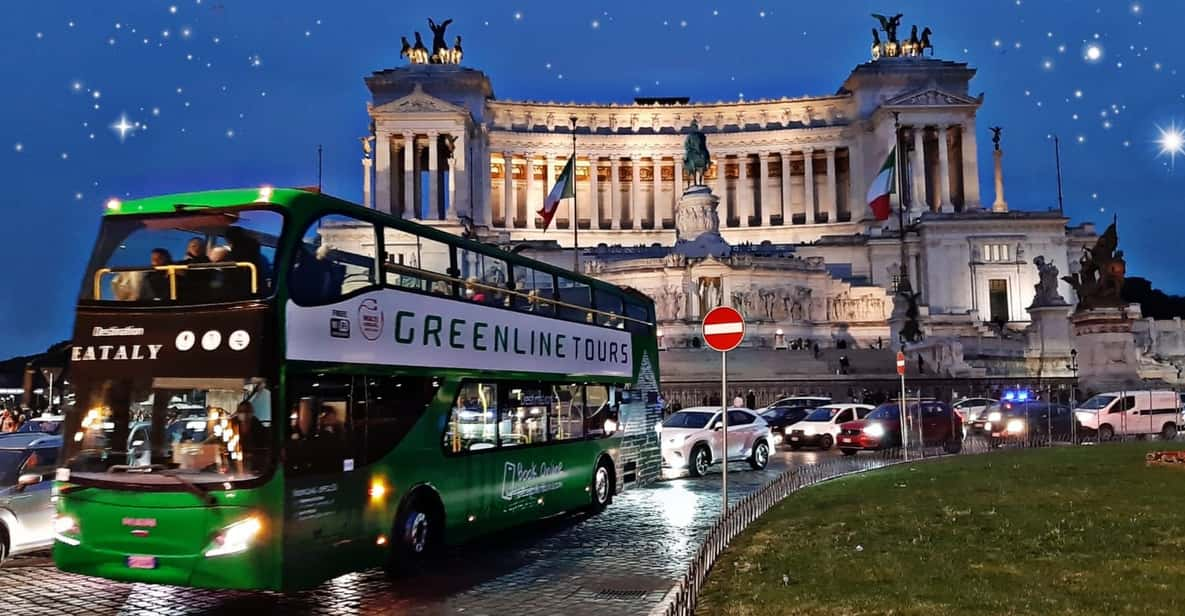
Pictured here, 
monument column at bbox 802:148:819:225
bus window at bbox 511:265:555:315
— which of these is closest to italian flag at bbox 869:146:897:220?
monument column at bbox 802:148:819:225

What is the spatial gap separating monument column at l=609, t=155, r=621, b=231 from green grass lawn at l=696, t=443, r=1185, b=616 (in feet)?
293

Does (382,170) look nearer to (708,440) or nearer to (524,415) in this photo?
(708,440)

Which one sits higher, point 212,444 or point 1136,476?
point 212,444

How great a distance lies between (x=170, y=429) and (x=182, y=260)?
1.68 meters

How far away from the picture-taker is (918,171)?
92.3m

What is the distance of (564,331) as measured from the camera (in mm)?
15984

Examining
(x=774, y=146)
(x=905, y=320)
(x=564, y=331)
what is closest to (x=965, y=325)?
(x=905, y=320)

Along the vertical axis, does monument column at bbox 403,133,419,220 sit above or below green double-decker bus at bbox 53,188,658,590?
above

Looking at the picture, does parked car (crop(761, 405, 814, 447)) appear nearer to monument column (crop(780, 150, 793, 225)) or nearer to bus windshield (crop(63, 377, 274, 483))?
bus windshield (crop(63, 377, 274, 483))

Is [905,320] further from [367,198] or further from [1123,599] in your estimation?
[367,198]

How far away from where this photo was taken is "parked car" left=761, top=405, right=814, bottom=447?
34.3 metres

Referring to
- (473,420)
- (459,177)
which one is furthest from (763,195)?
(473,420)

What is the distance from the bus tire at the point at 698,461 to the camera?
77.7 ft

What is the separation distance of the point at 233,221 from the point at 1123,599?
29.8 ft
